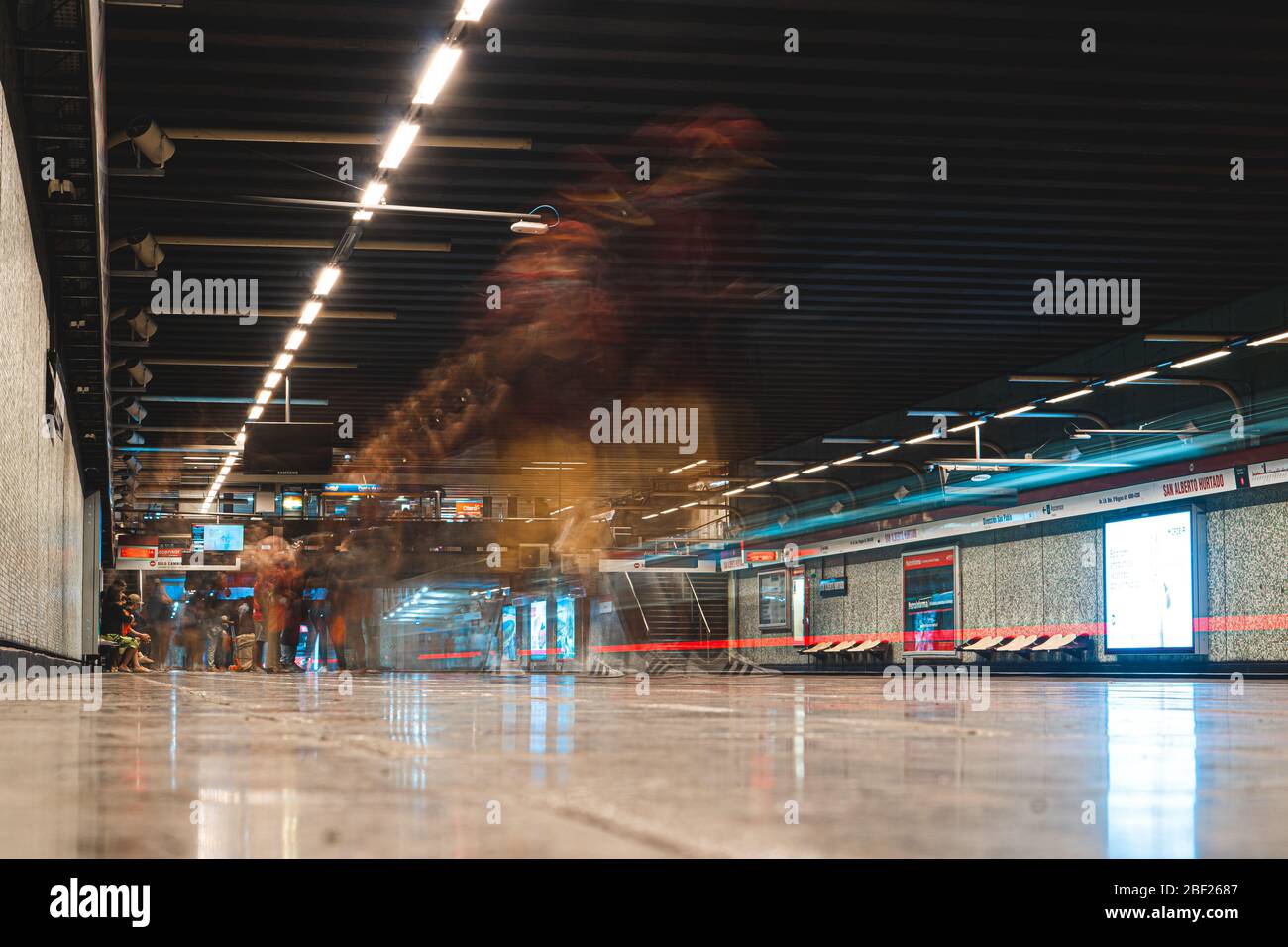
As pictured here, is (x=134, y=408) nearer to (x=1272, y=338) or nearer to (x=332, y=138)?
(x=332, y=138)

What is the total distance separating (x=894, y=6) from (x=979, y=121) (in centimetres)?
205

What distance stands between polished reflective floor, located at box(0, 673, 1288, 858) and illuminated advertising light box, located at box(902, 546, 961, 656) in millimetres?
23399

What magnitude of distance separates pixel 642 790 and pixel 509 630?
38.7 m

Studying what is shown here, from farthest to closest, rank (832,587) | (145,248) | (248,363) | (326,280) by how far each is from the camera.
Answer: (832,587), (248,363), (326,280), (145,248)

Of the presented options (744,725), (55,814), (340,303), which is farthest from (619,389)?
(55,814)

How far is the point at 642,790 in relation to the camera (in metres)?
1.84

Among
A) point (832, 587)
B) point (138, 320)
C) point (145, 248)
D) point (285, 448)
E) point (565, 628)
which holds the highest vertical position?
point (145, 248)

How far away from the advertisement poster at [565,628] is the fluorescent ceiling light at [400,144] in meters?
23.5

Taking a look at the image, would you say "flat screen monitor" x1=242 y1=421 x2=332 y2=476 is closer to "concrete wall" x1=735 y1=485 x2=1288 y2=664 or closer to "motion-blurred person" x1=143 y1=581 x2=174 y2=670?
"concrete wall" x1=735 y1=485 x2=1288 y2=664

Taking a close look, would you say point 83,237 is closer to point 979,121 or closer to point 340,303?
point 340,303

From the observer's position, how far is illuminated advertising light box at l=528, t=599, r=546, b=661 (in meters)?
37.2

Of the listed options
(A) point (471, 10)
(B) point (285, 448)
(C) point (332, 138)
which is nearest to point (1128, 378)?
(C) point (332, 138)

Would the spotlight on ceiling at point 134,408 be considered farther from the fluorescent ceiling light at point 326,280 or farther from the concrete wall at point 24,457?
the fluorescent ceiling light at point 326,280

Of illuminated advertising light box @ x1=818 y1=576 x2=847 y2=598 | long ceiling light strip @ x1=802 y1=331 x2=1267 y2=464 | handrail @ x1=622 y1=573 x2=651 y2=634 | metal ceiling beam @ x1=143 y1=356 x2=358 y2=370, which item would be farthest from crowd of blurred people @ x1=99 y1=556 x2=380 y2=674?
long ceiling light strip @ x1=802 y1=331 x2=1267 y2=464
